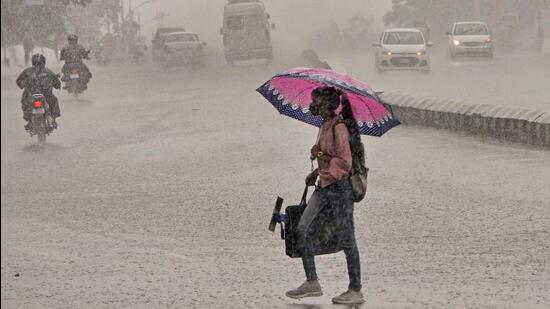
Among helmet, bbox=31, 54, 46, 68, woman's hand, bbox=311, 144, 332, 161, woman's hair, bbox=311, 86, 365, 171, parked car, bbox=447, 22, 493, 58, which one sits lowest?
parked car, bbox=447, 22, 493, 58

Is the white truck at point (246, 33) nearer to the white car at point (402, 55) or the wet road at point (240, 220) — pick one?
the white car at point (402, 55)

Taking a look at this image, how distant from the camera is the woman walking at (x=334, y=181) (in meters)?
7.26

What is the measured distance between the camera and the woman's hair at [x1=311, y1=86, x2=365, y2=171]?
731 centimetres

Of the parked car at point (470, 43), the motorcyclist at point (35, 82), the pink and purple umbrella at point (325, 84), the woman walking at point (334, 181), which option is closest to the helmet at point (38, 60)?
the motorcyclist at point (35, 82)

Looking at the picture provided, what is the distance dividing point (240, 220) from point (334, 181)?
3.72 m

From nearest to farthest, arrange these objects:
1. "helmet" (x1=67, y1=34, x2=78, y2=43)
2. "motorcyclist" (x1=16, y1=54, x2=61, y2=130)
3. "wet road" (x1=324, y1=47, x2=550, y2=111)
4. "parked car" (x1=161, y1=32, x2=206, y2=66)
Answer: "motorcyclist" (x1=16, y1=54, x2=61, y2=130)
"wet road" (x1=324, y1=47, x2=550, y2=111)
"helmet" (x1=67, y1=34, x2=78, y2=43)
"parked car" (x1=161, y1=32, x2=206, y2=66)

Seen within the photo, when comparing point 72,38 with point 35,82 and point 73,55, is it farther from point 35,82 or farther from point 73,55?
point 35,82

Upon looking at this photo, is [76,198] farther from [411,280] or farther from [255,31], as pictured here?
[255,31]

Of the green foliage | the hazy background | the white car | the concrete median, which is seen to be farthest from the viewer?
the hazy background

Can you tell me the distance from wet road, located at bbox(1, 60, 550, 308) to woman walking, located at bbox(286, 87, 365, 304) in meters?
0.15

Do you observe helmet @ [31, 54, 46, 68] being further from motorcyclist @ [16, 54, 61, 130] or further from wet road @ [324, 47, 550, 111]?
wet road @ [324, 47, 550, 111]

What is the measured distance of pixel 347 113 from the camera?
7.43 meters

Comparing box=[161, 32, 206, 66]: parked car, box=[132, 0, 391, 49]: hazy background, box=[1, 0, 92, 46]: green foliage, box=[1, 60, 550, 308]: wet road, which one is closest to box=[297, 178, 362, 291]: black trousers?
box=[1, 60, 550, 308]: wet road

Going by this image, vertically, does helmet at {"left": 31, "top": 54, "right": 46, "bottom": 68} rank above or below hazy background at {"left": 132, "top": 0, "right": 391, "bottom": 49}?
above
